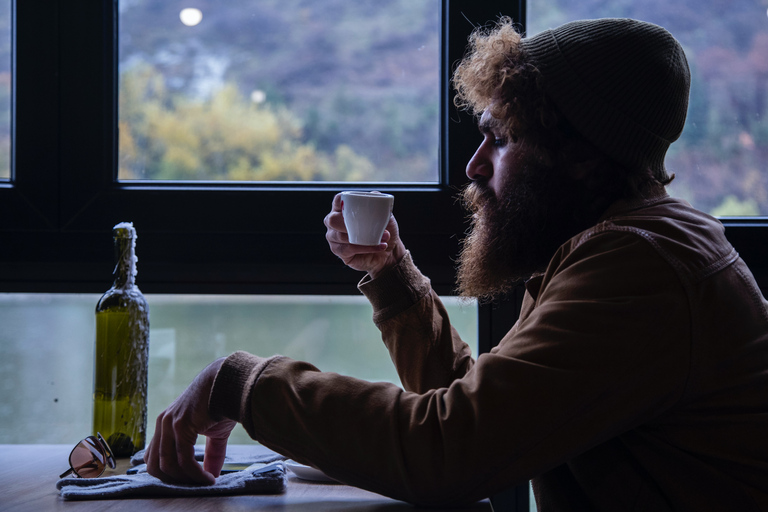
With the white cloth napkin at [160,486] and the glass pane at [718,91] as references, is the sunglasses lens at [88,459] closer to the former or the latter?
the white cloth napkin at [160,486]

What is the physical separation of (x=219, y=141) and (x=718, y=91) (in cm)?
127

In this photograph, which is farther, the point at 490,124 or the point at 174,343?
the point at 174,343

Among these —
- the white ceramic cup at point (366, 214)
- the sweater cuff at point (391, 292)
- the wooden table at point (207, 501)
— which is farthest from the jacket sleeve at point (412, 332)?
the wooden table at point (207, 501)

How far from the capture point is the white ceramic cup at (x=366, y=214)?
102 centimetres

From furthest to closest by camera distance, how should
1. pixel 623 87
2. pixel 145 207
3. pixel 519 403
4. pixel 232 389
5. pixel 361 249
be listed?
pixel 145 207 < pixel 361 249 < pixel 623 87 < pixel 232 389 < pixel 519 403

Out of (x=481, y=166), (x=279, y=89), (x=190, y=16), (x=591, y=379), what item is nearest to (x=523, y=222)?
(x=481, y=166)

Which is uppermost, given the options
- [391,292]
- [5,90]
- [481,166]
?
[5,90]

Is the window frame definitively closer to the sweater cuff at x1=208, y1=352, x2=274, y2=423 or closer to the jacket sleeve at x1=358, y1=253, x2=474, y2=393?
the jacket sleeve at x1=358, y1=253, x2=474, y2=393

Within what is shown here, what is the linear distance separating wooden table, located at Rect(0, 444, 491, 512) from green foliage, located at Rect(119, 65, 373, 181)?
788 millimetres

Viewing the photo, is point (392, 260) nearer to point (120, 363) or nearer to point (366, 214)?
point (366, 214)

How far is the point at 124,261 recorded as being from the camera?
46.6 inches

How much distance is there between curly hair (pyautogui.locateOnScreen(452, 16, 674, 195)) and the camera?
104 centimetres

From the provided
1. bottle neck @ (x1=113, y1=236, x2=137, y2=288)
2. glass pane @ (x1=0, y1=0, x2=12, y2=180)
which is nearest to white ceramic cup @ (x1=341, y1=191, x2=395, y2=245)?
bottle neck @ (x1=113, y1=236, x2=137, y2=288)

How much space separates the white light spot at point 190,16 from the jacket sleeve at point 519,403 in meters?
1.11
